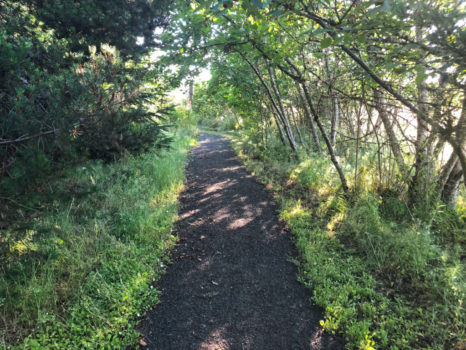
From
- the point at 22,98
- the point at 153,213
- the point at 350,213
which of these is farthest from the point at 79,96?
the point at 350,213

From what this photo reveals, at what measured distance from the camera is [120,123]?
3760 mm

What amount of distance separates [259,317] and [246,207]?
8.85 ft

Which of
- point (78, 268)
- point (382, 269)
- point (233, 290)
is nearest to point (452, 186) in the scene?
point (382, 269)

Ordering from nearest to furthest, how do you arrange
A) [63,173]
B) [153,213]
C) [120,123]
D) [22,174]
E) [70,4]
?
1. [22,174]
2. [63,173]
3. [120,123]
4. [153,213]
5. [70,4]

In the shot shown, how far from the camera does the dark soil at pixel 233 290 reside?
2301 millimetres

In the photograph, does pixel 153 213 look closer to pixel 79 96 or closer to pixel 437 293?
pixel 79 96

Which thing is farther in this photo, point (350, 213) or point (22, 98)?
point (350, 213)

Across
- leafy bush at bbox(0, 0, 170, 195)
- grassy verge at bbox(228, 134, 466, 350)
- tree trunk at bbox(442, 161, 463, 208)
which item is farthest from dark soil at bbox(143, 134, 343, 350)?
tree trunk at bbox(442, 161, 463, 208)

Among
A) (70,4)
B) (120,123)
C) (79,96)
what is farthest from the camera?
(70,4)

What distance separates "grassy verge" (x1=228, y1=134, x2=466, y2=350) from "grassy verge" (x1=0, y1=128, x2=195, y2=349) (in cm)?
202

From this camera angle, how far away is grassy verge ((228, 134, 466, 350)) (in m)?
2.26

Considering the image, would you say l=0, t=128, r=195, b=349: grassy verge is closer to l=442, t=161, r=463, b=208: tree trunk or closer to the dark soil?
the dark soil

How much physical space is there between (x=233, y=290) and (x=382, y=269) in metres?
1.89

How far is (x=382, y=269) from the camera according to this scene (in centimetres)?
303
